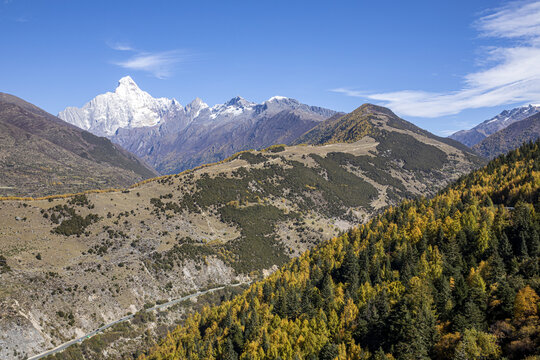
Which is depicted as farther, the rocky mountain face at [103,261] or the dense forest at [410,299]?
the rocky mountain face at [103,261]

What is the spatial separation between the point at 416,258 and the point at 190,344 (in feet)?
214

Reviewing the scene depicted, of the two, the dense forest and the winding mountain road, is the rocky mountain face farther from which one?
the dense forest

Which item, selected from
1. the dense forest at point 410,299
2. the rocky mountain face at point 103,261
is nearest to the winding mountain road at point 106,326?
the rocky mountain face at point 103,261

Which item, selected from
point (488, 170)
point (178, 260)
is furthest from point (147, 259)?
point (488, 170)

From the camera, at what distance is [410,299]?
74438mm

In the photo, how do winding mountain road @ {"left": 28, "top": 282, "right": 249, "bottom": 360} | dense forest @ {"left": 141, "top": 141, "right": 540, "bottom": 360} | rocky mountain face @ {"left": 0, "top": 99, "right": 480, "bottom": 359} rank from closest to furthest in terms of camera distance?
dense forest @ {"left": 141, "top": 141, "right": 540, "bottom": 360}
winding mountain road @ {"left": 28, "top": 282, "right": 249, "bottom": 360}
rocky mountain face @ {"left": 0, "top": 99, "right": 480, "bottom": 359}

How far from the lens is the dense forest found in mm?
62562

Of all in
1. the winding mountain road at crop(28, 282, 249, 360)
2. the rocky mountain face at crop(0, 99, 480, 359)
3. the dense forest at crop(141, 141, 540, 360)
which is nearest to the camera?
the dense forest at crop(141, 141, 540, 360)

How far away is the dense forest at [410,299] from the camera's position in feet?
205

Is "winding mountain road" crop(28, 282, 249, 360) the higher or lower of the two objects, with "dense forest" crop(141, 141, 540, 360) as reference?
lower

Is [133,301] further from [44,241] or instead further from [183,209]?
[183,209]

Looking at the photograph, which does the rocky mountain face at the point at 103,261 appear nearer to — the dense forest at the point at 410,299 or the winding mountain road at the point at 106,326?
the winding mountain road at the point at 106,326

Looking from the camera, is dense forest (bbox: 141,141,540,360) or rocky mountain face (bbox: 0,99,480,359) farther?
rocky mountain face (bbox: 0,99,480,359)

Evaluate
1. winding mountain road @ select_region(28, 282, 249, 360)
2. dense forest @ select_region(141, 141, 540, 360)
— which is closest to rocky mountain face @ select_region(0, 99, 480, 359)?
winding mountain road @ select_region(28, 282, 249, 360)
